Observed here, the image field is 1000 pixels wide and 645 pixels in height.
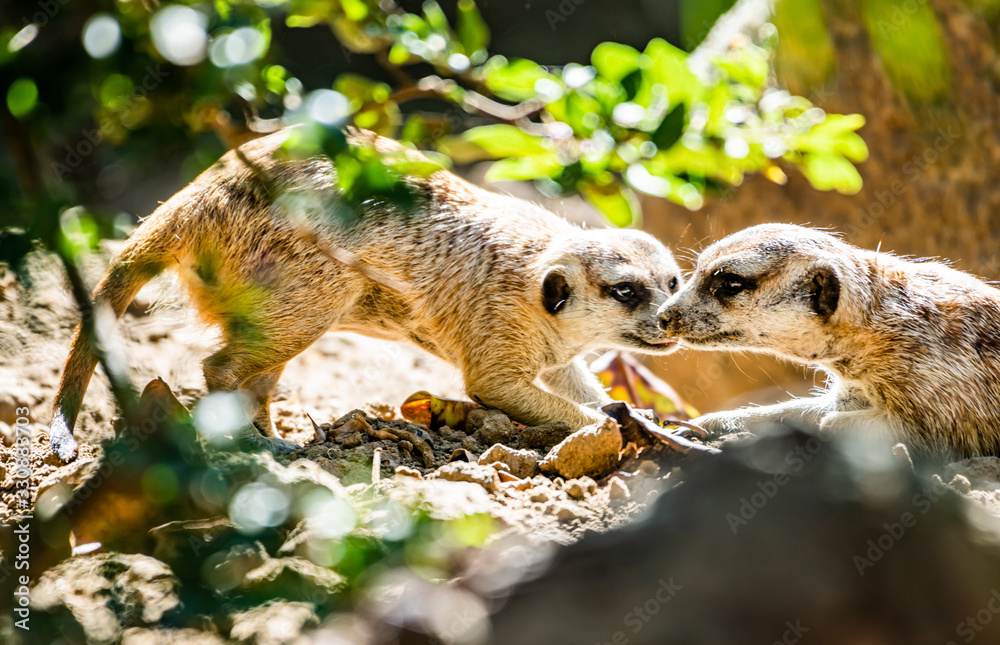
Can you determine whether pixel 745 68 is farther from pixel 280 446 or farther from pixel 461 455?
pixel 280 446

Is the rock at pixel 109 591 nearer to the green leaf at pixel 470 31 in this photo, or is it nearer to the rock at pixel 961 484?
the rock at pixel 961 484

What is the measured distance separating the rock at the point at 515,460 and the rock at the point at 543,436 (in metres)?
0.51

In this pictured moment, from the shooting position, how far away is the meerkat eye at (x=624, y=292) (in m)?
4.21

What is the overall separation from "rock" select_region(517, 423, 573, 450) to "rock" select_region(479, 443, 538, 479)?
0.51 m

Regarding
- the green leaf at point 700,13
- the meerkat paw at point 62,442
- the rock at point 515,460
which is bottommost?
the rock at point 515,460

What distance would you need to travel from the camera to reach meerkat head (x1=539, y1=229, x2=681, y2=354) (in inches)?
165

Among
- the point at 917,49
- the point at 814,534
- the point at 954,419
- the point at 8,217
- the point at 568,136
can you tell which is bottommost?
→ the point at 954,419

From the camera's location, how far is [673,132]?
3246mm

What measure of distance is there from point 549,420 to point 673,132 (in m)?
1.45

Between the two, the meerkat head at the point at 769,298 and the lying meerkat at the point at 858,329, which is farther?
the meerkat head at the point at 769,298

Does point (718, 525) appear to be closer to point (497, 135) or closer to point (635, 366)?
point (497, 135)

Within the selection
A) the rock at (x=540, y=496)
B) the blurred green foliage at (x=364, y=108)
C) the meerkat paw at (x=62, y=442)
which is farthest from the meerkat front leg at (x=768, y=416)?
the meerkat paw at (x=62, y=442)

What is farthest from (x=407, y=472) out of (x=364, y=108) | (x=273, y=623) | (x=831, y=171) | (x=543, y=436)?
(x=831, y=171)

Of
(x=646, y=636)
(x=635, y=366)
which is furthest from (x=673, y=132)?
(x=635, y=366)
